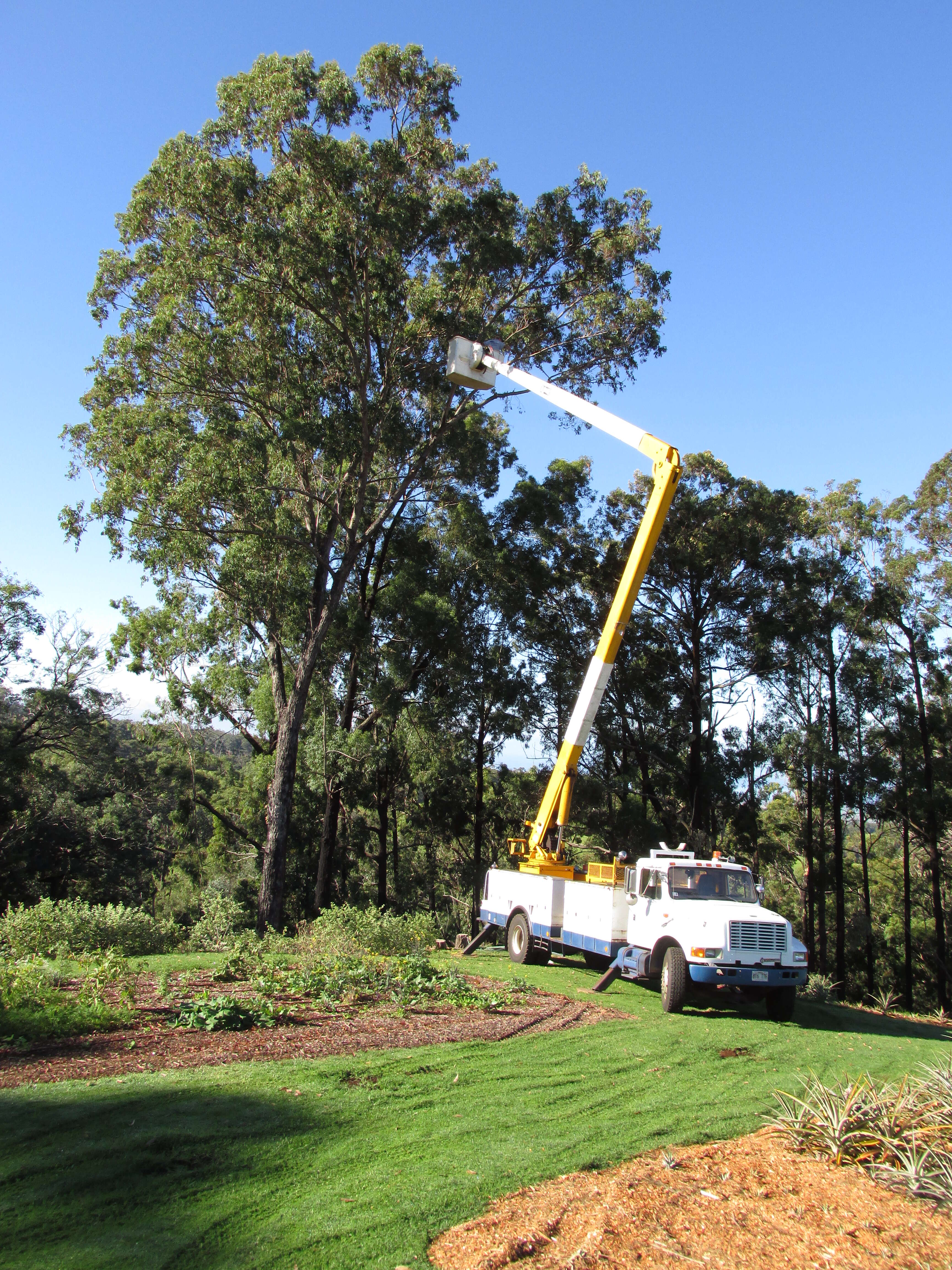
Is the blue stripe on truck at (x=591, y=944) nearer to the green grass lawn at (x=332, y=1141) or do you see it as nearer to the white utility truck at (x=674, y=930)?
the white utility truck at (x=674, y=930)

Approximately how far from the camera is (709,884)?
1162 cm

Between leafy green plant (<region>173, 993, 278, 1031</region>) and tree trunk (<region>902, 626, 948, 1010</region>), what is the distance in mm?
25979

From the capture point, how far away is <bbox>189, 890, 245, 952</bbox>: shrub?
13688 mm

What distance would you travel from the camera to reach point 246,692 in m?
25.7

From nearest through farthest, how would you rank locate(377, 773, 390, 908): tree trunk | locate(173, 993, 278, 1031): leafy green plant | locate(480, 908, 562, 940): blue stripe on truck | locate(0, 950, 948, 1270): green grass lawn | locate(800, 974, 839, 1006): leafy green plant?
locate(0, 950, 948, 1270): green grass lawn < locate(173, 993, 278, 1031): leafy green plant < locate(480, 908, 562, 940): blue stripe on truck < locate(800, 974, 839, 1006): leafy green plant < locate(377, 773, 390, 908): tree trunk

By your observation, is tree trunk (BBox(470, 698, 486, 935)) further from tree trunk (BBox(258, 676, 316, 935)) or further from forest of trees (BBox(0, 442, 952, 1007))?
tree trunk (BBox(258, 676, 316, 935))

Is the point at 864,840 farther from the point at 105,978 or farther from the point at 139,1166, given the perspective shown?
the point at 139,1166

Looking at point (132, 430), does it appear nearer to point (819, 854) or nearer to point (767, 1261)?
point (767, 1261)

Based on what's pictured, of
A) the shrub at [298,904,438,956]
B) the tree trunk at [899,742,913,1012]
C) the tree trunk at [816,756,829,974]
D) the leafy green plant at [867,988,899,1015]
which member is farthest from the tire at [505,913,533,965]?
the tree trunk at [899,742,913,1012]

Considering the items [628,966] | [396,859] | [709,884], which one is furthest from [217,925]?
[396,859]

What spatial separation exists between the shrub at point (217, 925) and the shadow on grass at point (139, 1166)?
816 cm

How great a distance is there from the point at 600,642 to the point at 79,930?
371 inches

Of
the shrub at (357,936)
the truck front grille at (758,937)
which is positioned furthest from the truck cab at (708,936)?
the shrub at (357,936)

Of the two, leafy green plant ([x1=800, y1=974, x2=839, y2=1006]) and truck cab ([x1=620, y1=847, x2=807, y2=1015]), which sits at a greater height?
truck cab ([x1=620, y1=847, x2=807, y2=1015])
